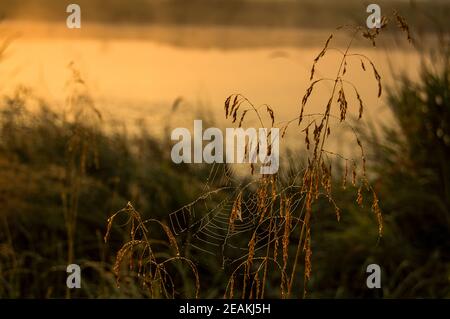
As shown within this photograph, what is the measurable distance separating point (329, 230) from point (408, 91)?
935mm

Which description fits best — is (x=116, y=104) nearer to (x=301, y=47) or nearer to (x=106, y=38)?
(x=301, y=47)

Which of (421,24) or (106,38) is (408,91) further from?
(106,38)

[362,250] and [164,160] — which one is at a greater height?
[164,160]

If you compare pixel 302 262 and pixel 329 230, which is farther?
pixel 329 230

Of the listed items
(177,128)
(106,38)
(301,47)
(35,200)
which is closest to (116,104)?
(177,128)

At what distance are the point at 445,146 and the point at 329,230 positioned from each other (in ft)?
2.65

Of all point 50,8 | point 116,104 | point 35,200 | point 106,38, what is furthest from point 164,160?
point 50,8

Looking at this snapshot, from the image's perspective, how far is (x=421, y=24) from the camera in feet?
19.3

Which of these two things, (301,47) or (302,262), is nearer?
(302,262)

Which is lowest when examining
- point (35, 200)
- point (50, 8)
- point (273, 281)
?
point (273, 281)

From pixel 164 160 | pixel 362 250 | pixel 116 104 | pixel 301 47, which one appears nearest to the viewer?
pixel 362 250

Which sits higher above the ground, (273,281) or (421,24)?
(421,24)

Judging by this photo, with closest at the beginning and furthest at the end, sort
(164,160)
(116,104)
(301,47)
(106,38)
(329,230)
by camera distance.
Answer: (329,230)
(164,160)
(116,104)
(301,47)
(106,38)

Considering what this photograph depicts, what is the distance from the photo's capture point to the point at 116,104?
8.42m
